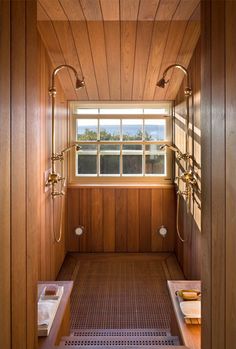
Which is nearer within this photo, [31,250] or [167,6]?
[31,250]

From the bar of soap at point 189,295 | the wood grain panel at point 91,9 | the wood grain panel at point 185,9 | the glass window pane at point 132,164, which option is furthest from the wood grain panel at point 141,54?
the bar of soap at point 189,295

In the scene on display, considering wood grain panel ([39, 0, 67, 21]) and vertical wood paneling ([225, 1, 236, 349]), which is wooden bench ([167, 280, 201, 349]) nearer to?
vertical wood paneling ([225, 1, 236, 349])

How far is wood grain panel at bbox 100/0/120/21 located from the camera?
7.25 feet

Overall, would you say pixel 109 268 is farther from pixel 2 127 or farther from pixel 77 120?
pixel 2 127

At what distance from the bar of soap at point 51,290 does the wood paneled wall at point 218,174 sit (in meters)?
1.07

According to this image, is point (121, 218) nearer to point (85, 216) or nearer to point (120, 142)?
point (85, 216)

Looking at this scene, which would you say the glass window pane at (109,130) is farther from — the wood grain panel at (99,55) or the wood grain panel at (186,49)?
the wood grain panel at (186,49)

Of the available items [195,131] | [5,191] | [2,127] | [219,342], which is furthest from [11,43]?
[195,131]

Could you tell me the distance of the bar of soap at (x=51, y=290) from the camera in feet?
6.97

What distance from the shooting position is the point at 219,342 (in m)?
1.10

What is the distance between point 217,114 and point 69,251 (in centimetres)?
338

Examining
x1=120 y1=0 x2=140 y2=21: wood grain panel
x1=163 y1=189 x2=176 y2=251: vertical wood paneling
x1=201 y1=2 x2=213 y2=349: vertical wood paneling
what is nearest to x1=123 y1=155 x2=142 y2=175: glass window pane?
x1=163 y1=189 x2=176 y2=251: vertical wood paneling

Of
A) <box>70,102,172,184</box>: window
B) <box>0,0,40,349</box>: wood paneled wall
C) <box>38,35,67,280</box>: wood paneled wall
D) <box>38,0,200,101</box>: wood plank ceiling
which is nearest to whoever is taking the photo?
<box>0,0,40,349</box>: wood paneled wall

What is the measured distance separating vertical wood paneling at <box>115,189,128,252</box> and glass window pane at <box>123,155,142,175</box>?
278mm
